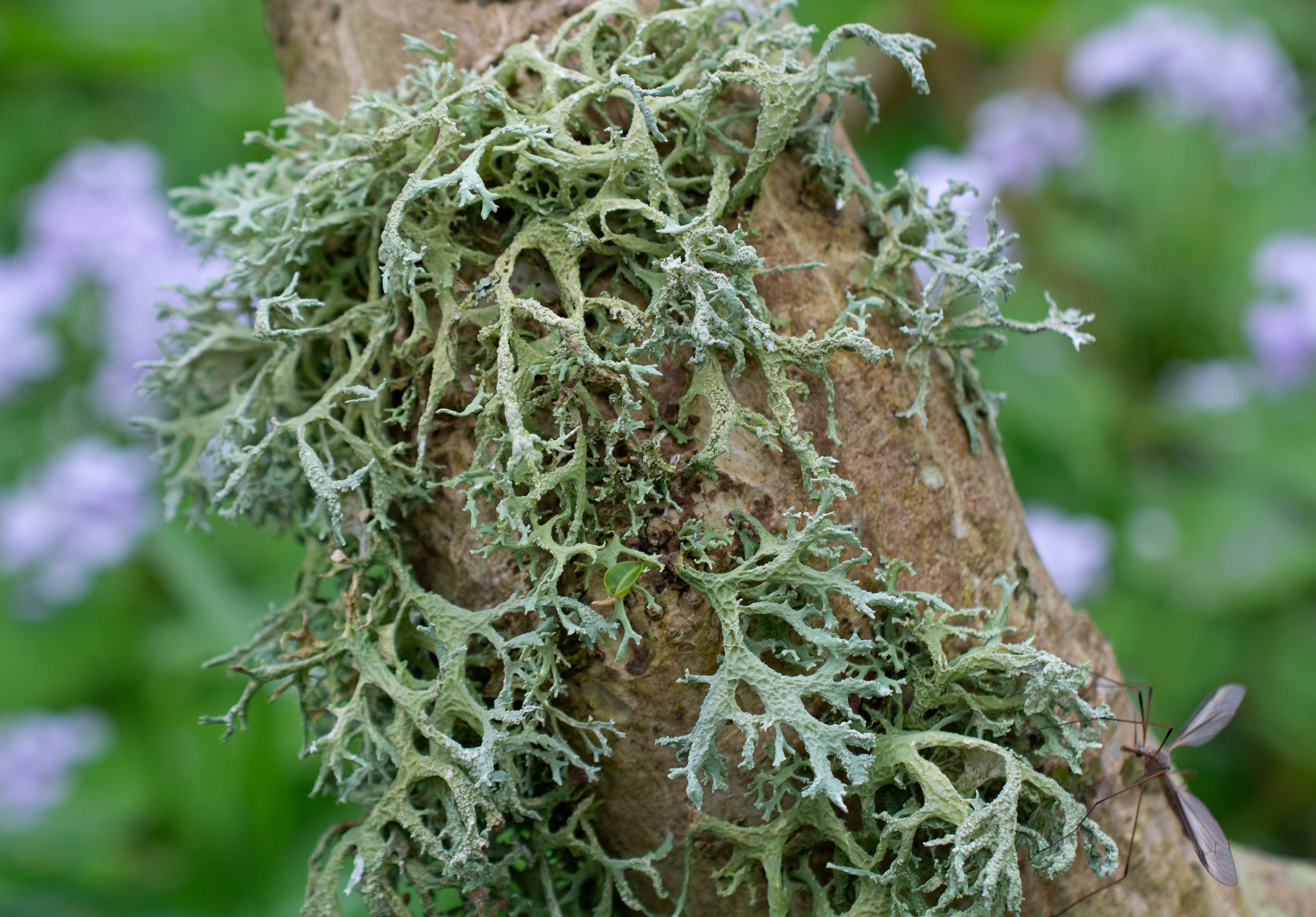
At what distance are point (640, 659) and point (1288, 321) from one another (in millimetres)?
2511

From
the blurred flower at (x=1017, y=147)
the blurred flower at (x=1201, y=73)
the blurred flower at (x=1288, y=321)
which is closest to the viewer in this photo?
the blurred flower at (x=1288, y=321)

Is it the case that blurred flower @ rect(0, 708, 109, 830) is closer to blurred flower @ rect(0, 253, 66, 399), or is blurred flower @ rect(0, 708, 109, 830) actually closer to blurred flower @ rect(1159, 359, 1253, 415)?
blurred flower @ rect(0, 253, 66, 399)

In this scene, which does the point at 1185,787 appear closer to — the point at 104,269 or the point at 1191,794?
the point at 1191,794

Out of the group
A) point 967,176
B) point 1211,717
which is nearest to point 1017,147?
point 967,176

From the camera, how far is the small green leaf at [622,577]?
741 mm

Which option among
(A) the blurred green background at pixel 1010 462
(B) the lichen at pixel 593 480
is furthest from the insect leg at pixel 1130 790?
(A) the blurred green background at pixel 1010 462

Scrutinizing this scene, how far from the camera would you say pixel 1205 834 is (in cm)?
84

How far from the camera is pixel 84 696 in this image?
8.05 feet

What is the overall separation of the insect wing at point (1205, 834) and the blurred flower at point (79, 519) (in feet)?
6.84

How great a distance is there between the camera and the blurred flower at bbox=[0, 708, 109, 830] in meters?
2.10

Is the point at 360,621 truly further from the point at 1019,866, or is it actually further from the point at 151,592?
the point at 151,592

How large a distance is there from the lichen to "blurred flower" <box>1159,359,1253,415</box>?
2.05 meters

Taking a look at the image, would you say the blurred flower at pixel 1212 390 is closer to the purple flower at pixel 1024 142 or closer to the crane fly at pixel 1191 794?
the purple flower at pixel 1024 142

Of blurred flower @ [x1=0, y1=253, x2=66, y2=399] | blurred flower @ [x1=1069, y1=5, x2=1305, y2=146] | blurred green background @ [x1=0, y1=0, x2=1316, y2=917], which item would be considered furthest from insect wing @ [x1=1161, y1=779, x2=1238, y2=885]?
blurred flower @ [x1=1069, y1=5, x2=1305, y2=146]
